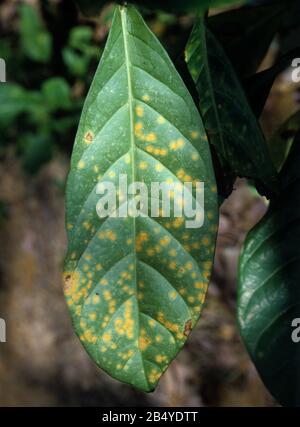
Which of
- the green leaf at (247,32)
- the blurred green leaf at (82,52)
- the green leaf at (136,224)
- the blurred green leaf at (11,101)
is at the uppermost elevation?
the blurred green leaf at (82,52)

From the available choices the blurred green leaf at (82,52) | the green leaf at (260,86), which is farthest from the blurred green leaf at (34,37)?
the green leaf at (260,86)

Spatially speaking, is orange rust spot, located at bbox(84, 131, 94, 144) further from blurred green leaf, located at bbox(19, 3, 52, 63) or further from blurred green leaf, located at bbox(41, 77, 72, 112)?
blurred green leaf, located at bbox(19, 3, 52, 63)

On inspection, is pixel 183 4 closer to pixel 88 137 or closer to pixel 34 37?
pixel 88 137

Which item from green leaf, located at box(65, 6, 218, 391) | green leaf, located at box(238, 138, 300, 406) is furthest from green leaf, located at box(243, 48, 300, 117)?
green leaf, located at box(65, 6, 218, 391)

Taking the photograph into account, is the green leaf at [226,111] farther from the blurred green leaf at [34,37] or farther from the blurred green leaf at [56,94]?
the blurred green leaf at [34,37]

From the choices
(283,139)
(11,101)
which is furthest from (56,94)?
(283,139)
